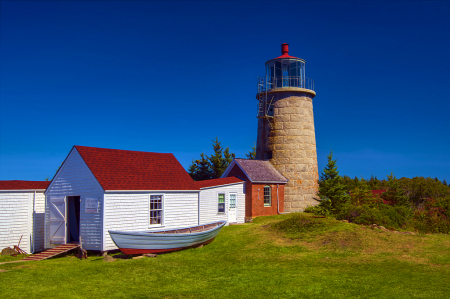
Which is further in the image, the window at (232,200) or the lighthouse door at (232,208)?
the window at (232,200)

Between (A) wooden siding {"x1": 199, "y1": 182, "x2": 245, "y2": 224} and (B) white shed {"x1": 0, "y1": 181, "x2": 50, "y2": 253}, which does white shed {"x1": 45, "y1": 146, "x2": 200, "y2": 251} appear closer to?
(B) white shed {"x1": 0, "y1": 181, "x2": 50, "y2": 253}

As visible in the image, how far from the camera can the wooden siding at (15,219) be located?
67.1 feet

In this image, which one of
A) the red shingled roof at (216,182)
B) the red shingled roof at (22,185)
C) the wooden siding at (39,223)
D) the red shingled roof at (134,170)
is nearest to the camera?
the red shingled roof at (134,170)

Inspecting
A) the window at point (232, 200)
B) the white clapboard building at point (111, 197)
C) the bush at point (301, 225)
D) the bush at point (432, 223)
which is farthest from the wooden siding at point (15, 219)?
the bush at point (432, 223)

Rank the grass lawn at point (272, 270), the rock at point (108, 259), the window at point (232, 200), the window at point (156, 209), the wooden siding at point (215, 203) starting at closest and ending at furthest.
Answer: the grass lawn at point (272, 270) → the rock at point (108, 259) → the window at point (156, 209) → the wooden siding at point (215, 203) → the window at point (232, 200)

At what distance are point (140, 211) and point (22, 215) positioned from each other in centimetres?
678

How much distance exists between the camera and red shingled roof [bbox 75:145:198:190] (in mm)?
19609

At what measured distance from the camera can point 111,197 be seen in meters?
18.7

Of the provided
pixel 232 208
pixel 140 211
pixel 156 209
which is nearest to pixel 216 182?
pixel 232 208

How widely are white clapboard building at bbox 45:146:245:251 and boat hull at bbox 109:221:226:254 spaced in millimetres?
2122

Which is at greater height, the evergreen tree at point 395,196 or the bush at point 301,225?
the evergreen tree at point 395,196

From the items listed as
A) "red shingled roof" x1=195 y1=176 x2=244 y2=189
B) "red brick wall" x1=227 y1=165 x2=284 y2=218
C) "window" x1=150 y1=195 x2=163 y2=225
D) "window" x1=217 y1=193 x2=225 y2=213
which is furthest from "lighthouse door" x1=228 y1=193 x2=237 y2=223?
"window" x1=150 y1=195 x2=163 y2=225

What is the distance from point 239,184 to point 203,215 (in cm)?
410

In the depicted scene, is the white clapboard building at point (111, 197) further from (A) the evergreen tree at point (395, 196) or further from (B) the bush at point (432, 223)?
(A) the evergreen tree at point (395, 196)
